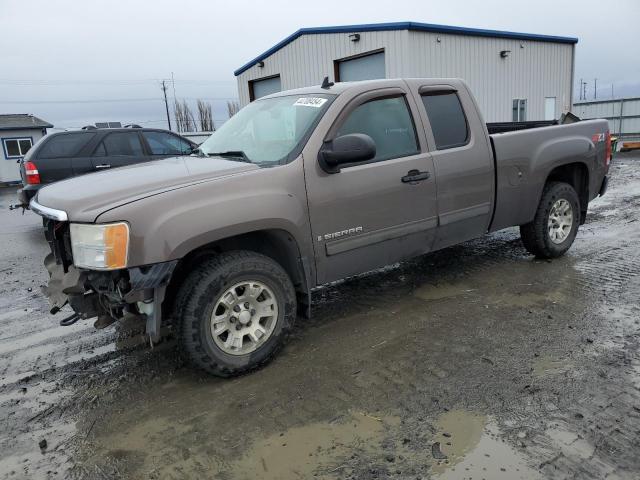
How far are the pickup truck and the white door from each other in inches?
691

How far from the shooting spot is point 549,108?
821 inches

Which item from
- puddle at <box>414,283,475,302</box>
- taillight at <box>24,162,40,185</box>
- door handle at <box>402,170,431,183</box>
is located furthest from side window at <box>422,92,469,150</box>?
taillight at <box>24,162,40,185</box>

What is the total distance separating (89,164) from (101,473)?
8059 millimetres

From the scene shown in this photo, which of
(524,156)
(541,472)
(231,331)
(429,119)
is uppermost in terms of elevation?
(429,119)

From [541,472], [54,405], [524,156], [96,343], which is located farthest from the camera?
[524,156]

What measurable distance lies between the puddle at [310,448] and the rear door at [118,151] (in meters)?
8.02

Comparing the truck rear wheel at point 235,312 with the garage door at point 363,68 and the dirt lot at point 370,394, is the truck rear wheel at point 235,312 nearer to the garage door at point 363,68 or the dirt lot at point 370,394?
the dirt lot at point 370,394

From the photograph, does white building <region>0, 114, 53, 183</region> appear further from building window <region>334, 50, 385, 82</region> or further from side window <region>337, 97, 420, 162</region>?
side window <region>337, 97, 420, 162</region>

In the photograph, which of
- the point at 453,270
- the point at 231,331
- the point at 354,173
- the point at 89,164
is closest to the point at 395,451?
the point at 231,331

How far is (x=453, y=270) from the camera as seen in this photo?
5.57 meters

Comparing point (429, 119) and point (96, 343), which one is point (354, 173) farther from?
point (96, 343)

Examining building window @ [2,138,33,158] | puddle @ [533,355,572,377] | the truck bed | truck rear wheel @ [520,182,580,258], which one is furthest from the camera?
building window @ [2,138,33,158]

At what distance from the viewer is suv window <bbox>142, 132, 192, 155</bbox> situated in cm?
1005

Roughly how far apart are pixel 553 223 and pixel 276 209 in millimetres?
3671
